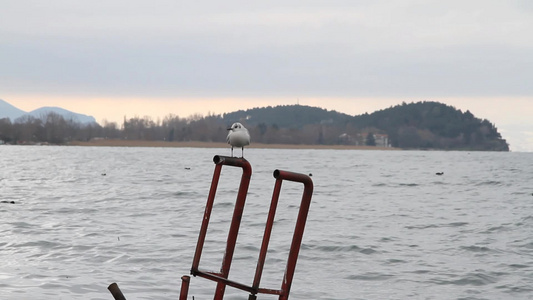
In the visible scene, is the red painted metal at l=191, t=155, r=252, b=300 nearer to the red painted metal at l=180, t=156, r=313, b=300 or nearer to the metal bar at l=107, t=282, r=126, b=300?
the red painted metal at l=180, t=156, r=313, b=300

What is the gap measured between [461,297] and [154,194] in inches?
1248

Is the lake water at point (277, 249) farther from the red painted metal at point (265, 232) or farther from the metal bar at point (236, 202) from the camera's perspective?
the red painted metal at point (265, 232)

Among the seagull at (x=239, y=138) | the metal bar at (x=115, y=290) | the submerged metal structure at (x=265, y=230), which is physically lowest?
the metal bar at (x=115, y=290)

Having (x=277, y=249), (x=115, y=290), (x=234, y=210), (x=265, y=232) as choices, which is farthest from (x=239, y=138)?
(x=277, y=249)

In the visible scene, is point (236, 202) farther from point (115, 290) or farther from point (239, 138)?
point (115, 290)

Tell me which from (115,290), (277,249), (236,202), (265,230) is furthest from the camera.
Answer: (277,249)

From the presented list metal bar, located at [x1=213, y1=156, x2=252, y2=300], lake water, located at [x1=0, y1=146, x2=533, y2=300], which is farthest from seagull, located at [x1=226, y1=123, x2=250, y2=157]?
lake water, located at [x1=0, y1=146, x2=533, y2=300]

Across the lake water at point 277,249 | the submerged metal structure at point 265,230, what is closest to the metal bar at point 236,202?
the submerged metal structure at point 265,230

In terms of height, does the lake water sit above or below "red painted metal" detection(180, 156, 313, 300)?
below

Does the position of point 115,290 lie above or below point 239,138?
below

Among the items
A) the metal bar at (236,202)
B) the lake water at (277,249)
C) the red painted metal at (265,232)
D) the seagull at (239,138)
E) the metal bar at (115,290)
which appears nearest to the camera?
the red painted metal at (265,232)

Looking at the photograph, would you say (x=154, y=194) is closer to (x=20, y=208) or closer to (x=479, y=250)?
(x=20, y=208)

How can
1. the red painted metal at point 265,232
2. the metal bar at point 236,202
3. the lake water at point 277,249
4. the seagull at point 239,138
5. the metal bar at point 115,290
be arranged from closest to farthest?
1. the red painted metal at point 265,232
2. the metal bar at point 236,202
3. the metal bar at point 115,290
4. the seagull at point 239,138
5. the lake water at point 277,249

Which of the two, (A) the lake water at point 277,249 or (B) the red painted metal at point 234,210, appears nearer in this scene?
(B) the red painted metal at point 234,210
